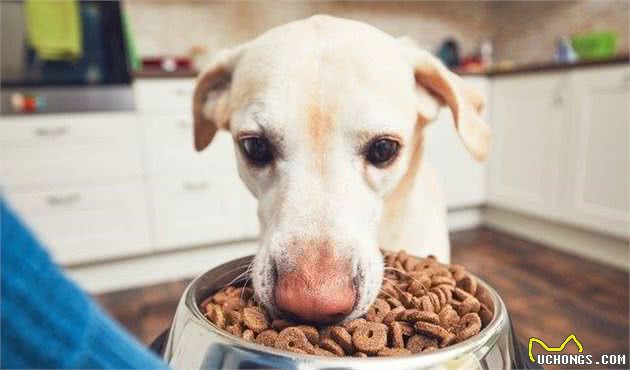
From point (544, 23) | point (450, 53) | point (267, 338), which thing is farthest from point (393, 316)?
point (544, 23)

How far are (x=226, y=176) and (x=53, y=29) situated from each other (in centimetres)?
102

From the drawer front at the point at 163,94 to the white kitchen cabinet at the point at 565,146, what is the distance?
1833 mm

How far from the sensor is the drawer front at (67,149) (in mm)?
2004

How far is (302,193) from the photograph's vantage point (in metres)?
0.63

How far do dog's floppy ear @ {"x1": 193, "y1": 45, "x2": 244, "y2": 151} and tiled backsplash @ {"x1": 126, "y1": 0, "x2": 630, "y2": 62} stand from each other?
210 cm

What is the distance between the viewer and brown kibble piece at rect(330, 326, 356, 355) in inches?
14.4

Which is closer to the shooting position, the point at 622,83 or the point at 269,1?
the point at 622,83

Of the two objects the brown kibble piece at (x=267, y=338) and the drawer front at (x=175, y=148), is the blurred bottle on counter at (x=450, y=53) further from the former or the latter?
the brown kibble piece at (x=267, y=338)

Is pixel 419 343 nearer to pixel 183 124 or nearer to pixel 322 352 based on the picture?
pixel 322 352

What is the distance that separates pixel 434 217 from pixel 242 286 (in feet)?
1.58

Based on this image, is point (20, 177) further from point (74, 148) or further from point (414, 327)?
point (414, 327)

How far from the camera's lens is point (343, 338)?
1.21 ft

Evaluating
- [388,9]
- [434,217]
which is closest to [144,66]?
[388,9]

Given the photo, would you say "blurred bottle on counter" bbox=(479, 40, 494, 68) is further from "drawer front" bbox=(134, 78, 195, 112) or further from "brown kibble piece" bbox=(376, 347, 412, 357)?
"brown kibble piece" bbox=(376, 347, 412, 357)
